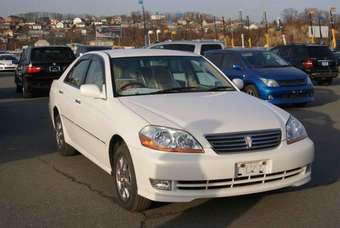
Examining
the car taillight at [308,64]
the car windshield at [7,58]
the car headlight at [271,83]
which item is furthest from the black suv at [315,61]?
the car windshield at [7,58]

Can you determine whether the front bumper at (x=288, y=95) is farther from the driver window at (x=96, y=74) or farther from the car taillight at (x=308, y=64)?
the driver window at (x=96, y=74)

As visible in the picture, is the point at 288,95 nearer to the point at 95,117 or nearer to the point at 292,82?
the point at 292,82

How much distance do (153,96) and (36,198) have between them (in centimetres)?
162

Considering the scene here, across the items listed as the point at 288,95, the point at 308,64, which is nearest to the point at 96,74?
the point at 288,95

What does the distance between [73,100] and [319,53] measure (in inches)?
562

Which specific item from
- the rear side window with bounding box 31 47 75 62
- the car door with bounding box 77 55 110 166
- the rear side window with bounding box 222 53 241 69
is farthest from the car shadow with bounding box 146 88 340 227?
the rear side window with bounding box 31 47 75 62

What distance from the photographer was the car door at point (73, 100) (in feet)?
21.7

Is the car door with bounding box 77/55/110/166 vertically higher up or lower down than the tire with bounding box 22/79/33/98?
higher up

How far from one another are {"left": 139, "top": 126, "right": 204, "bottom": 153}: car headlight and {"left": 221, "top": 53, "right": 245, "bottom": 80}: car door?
888 cm

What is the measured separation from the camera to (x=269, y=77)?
42.2 feet

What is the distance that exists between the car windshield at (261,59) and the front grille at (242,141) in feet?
28.8

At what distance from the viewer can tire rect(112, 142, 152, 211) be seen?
16.3ft

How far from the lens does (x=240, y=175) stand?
477 cm

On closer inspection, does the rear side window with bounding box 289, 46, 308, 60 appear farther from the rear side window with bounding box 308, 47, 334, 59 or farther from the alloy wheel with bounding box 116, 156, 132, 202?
the alloy wheel with bounding box 116, 156, 132, 202
